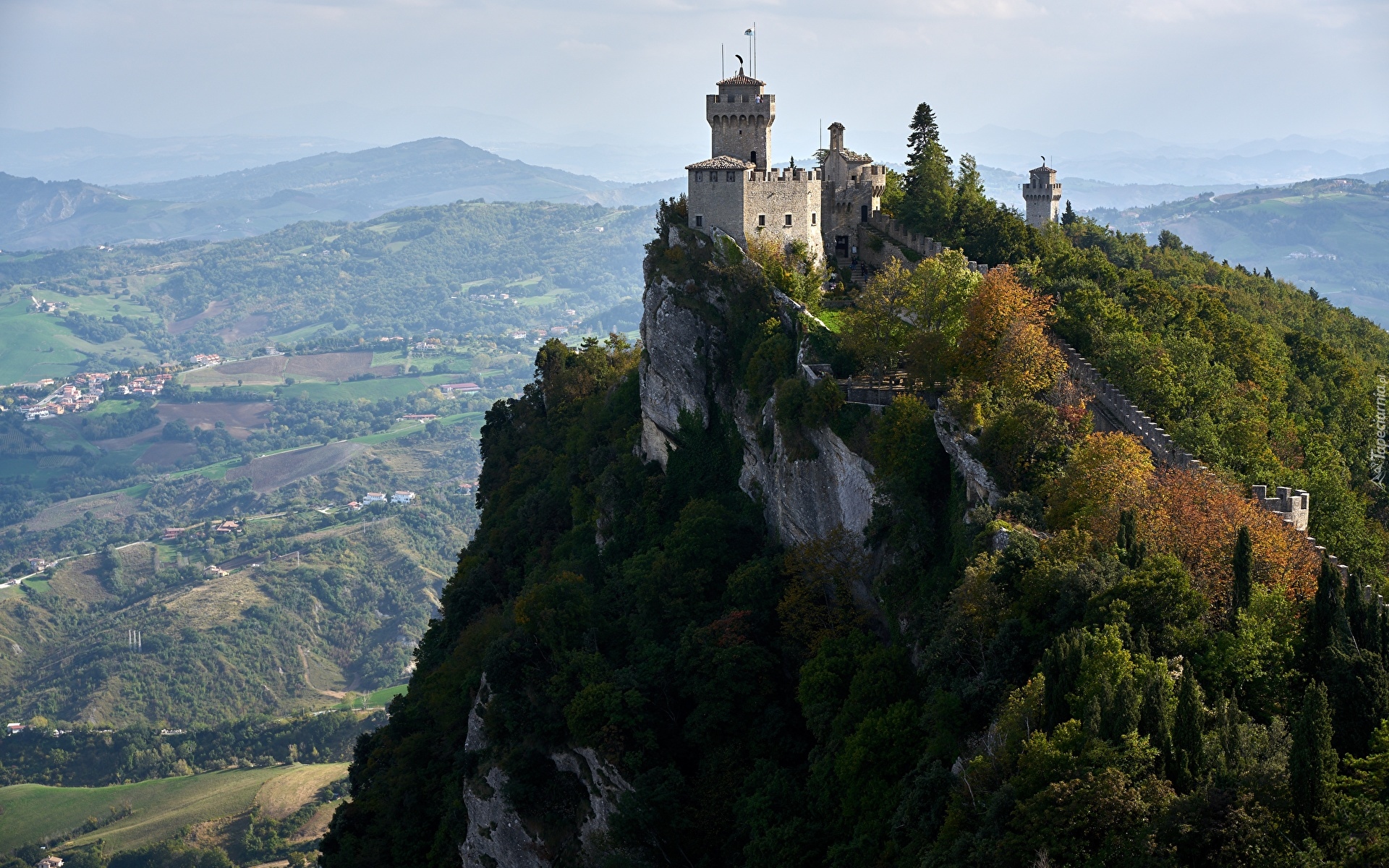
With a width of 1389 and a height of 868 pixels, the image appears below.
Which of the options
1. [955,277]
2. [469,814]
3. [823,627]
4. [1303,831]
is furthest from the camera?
[469,814]

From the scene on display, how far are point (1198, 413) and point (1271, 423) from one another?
6.23 m

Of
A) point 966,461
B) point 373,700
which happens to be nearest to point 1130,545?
point 966,461

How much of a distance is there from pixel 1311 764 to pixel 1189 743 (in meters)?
2.87

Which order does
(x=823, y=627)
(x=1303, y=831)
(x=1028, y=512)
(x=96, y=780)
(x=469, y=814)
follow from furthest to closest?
(x=96, y=780) < (x=469, y=814) < (x=823, y=627) < (x=1028, y=512) < (x=1303, y=831)

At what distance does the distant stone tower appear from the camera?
11456cm

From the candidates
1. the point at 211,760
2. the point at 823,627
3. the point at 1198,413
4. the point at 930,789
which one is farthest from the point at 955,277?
the point at 211,760

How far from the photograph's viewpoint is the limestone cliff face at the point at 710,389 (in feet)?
189

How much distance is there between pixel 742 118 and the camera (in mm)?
73375

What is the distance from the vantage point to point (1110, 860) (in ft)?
93.9

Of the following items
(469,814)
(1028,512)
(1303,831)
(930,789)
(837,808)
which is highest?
(1028,512)

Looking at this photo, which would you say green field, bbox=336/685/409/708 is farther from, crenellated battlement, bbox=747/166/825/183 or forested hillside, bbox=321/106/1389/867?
crenellated battlement, bbox=747/166/825/183

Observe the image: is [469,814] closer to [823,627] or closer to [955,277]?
[823,627]

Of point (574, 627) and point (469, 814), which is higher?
point (574, 627)

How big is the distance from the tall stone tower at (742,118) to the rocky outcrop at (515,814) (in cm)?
3114
